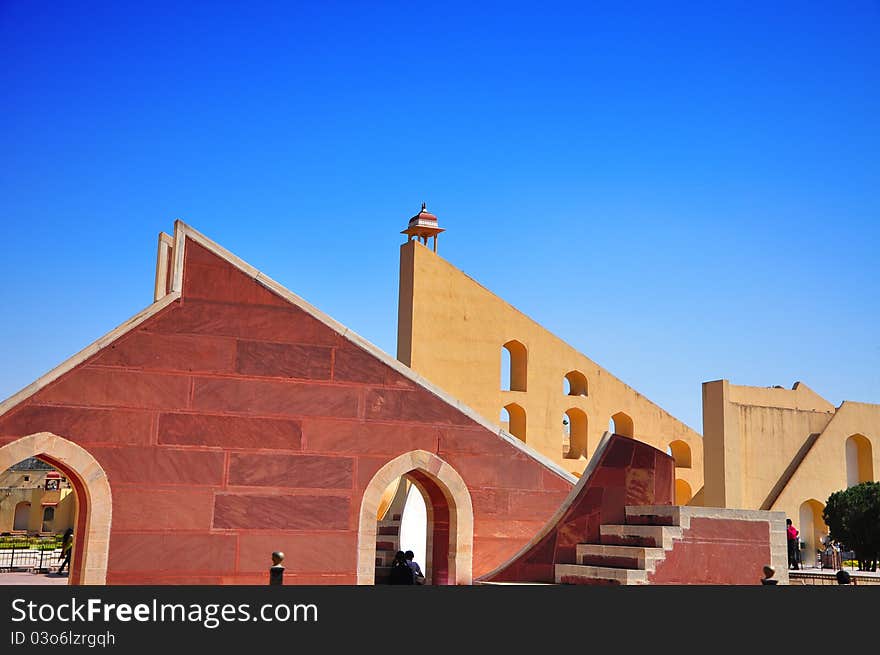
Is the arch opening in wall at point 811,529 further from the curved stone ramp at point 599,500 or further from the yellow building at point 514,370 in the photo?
the curved stone ramp at point 599,500

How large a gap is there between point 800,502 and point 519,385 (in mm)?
6906

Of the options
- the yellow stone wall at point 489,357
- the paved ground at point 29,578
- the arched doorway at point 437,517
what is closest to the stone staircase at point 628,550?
the arched doorway at point 437,517

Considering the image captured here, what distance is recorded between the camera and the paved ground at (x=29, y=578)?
16383mm

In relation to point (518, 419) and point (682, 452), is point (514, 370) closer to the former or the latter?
point (518, 419)

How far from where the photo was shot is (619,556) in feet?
32.0

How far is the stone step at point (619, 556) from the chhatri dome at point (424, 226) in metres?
12.7

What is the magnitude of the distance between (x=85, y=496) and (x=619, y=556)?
5736 millimetres

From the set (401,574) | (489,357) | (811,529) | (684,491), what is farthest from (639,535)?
(684,491)

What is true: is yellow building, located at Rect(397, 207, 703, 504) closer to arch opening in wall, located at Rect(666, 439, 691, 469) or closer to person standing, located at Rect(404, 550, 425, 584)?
arch opening in wall, located at Rect(666, 439, 691, 469)

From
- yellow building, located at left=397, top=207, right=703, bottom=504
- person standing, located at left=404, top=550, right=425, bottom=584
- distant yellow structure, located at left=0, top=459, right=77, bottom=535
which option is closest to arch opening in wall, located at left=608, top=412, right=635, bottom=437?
yellow building, located at left=397, top=207, right=703, bottom=504

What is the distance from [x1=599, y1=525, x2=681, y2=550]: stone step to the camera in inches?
375

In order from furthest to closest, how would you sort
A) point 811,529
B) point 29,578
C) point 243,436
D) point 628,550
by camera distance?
1. point 811,529
2. point 29,578
3. point 243,436
4. point 628,550

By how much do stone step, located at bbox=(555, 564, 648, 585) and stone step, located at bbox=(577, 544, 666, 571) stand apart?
100 millimetres
